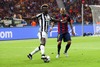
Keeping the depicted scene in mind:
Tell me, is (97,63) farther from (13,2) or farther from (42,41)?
(13,2)

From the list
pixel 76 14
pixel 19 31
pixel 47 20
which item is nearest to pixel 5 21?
pixel 19 31

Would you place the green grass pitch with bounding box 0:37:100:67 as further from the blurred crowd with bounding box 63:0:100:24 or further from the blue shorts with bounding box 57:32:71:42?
the blurred crowd with bounding box 63:0:100:24

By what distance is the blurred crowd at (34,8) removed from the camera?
4234 cm

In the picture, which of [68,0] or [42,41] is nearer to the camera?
[42,41]

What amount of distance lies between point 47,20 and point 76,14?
97.7 feet

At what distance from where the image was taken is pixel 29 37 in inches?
1387

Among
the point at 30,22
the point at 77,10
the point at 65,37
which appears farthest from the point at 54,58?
the point at 77,10

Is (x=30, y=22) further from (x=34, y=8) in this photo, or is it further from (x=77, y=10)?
(x=77, y=10)

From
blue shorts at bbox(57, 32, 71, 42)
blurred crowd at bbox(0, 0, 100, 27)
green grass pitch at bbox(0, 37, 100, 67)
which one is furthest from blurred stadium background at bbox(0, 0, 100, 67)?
blue shorts at bbox(57, 32, 71, 42)

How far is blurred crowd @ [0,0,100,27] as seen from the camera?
42.3m

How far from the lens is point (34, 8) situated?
45094 millimetres

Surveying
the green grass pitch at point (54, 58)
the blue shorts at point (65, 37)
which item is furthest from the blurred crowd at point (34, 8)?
the blue shorts at point (65, 37)

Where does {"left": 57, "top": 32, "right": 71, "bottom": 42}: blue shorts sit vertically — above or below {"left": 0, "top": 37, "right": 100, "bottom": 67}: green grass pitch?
above

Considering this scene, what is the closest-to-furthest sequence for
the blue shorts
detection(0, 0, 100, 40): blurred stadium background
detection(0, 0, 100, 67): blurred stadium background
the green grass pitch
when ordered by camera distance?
the green grass pitch
the blue shorts
detection(0, 0, 100, 67): blurred stadium background
detection(0, 0, 100, 40): blurred stadium background
